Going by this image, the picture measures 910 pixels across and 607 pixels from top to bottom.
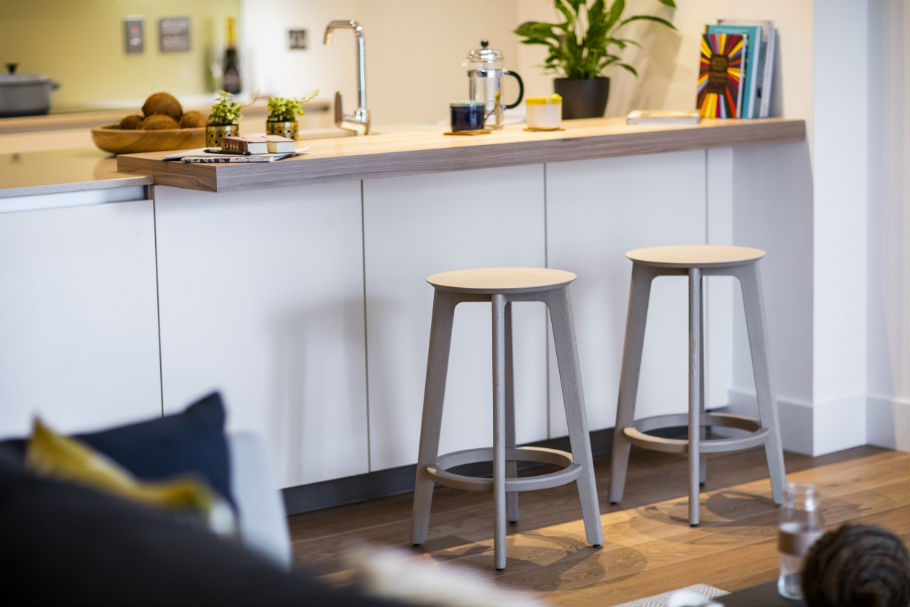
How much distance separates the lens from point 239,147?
3.01 metres

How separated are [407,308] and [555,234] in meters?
0.51

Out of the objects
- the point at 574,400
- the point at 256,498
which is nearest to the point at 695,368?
the point at 574,400

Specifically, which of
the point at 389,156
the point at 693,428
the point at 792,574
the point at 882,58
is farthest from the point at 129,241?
the point at 882,58

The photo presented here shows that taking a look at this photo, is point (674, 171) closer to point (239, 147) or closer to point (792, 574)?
point (239, 147)

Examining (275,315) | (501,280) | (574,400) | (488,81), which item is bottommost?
(574,400)

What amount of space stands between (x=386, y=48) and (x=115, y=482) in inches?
189

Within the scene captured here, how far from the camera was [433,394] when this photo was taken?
297 centimetres

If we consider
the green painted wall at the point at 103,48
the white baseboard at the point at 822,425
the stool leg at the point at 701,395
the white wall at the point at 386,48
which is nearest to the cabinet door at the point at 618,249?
the stool leg at the point at 701,395

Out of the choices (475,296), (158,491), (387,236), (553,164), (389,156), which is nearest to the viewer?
(158,491)

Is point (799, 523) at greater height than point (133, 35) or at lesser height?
lesser

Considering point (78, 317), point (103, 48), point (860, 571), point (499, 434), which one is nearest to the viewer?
point (860, 571)

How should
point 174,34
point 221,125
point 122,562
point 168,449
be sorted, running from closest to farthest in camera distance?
point 122,562 < point 168,449 < point 221,125 < point 174,34

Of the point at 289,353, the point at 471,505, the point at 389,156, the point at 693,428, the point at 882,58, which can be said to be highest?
the point at 882,58

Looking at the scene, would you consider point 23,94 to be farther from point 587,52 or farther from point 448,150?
point 448,150
